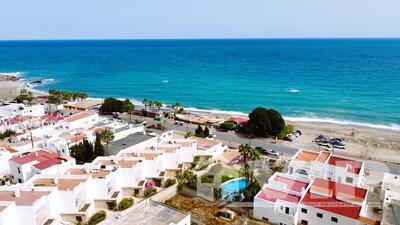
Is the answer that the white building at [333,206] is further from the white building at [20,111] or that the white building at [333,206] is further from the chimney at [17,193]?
the white building at [20,111]

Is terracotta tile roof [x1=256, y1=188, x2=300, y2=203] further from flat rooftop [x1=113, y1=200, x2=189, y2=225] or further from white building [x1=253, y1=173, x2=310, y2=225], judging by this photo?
flat rooftop [x1=113, y1=200, x2=189, y2=225]

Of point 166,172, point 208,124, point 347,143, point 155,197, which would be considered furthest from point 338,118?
point 155,197

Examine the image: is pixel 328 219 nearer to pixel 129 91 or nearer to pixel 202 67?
pixel 129 91

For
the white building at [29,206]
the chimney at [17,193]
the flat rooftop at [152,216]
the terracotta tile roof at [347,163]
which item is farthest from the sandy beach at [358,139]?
the chimney at [17,193]

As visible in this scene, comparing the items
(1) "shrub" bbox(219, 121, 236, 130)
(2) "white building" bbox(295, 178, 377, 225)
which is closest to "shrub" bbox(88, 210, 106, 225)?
(2) "white building" bbox(295, 178, 377, 225)

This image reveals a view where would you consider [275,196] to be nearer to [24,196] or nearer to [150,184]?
[150,184]
